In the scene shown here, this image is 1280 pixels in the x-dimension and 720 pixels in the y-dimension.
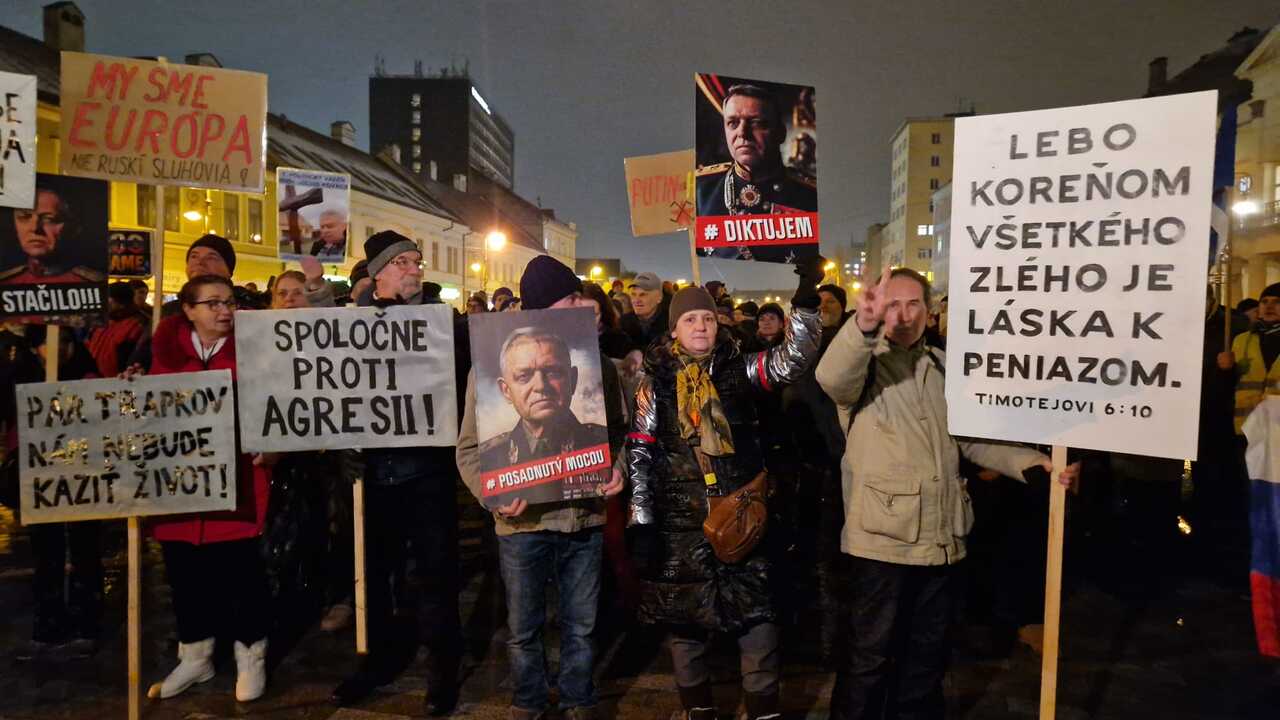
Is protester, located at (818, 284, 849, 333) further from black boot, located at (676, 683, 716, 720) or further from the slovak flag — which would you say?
black boot, located at (676, 683, 716, 720)

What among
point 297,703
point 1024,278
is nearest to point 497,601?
point 297,703

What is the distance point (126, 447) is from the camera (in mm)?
4141

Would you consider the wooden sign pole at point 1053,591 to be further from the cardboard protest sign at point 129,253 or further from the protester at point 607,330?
the cardboard protest sign at point 129,253

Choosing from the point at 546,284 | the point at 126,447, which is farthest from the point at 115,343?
the point at 546,284

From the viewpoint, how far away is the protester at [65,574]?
502cm

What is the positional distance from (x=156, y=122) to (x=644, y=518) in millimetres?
3824

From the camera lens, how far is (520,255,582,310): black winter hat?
13.0 ft

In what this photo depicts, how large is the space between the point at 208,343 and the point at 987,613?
5.02 m

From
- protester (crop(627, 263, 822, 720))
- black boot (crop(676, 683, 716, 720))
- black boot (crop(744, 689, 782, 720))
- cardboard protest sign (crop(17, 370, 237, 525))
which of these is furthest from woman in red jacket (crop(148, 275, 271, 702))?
black boot (crop(744, 689, 782, 720))

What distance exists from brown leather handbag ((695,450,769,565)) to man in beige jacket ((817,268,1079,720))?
380 millimetres

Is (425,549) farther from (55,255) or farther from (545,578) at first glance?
(55,255)

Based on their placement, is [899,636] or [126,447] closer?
[899,636]

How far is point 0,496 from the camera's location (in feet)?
16.6

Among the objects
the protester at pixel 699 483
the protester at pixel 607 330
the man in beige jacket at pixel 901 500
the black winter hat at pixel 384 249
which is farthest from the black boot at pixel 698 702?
the black winter hat at pixel 384 249
